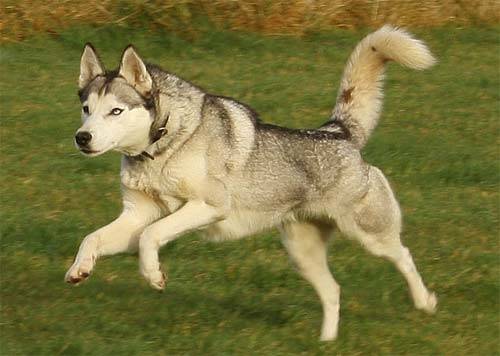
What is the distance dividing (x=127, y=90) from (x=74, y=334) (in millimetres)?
1419

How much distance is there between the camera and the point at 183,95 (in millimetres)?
6711

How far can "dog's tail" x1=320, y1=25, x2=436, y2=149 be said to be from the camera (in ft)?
24.2

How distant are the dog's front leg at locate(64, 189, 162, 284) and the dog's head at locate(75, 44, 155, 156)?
0.94 ft

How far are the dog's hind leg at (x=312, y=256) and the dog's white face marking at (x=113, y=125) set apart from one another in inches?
48.3

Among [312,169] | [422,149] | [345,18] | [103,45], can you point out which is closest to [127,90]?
[312,169]

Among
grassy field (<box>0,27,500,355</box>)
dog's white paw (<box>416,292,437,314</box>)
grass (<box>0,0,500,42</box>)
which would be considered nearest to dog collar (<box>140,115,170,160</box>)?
grassy field (<box>0,27,500,355</box>)

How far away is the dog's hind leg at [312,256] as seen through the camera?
720cm

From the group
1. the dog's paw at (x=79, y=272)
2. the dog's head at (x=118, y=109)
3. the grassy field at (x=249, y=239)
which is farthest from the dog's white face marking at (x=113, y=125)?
the grassy field at (x=249, y=239)

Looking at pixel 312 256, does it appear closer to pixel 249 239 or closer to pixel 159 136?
A: pixel 159 136

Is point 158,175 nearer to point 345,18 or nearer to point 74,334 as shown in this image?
point 74,334

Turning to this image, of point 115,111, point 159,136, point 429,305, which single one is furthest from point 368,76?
point 115,111

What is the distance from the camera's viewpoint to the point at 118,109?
637 centimetres

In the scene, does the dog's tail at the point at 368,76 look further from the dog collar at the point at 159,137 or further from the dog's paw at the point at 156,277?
the dog's paw at the point at 156,277

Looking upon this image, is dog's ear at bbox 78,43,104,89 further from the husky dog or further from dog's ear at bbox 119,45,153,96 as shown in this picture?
dog's ear at bbox 119,45,153,96
